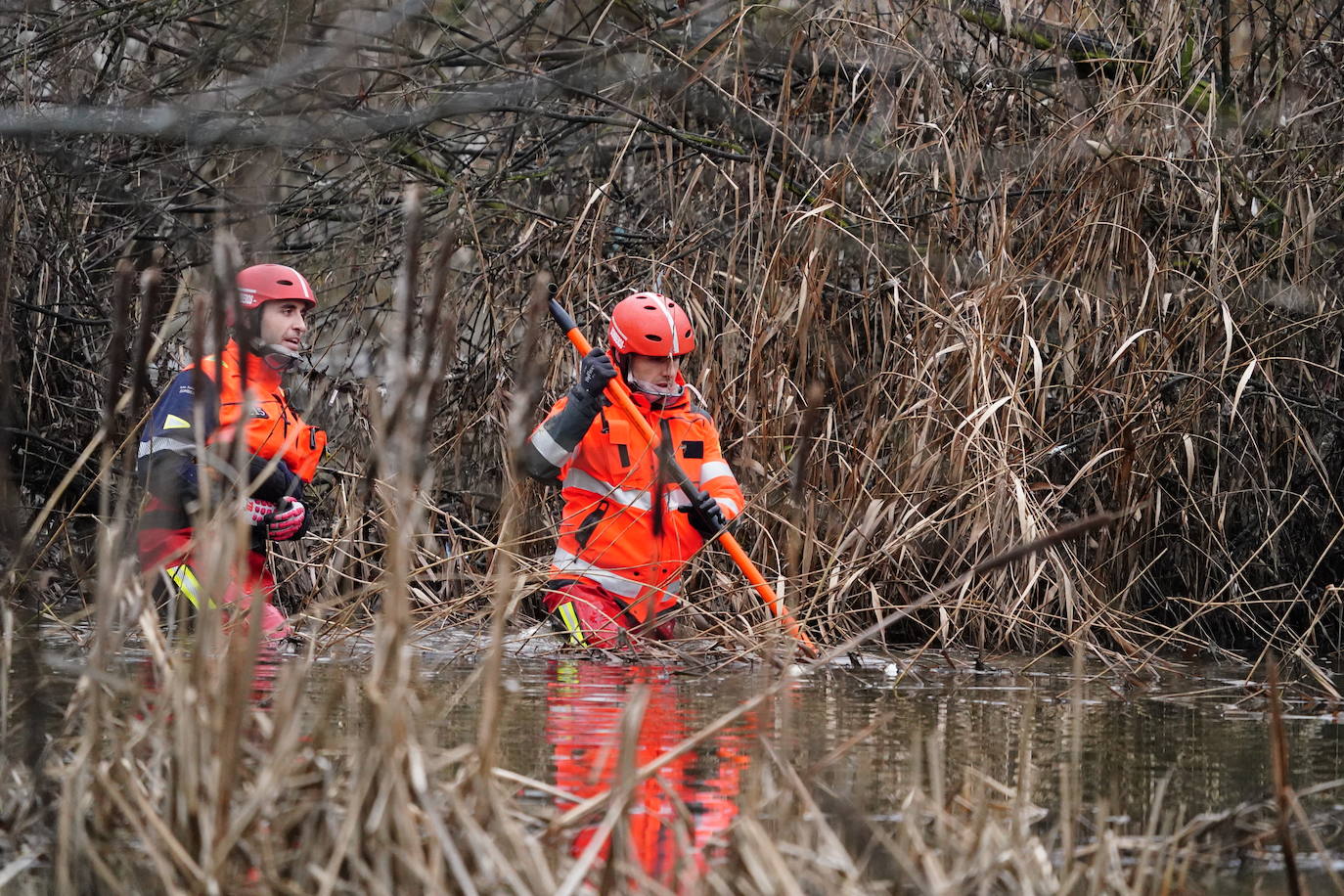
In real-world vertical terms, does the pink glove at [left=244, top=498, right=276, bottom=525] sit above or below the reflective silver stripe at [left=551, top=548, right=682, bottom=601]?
above

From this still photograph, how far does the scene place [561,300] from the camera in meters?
7.25

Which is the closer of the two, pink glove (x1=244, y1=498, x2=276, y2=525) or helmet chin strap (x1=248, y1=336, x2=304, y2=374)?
pink glove (x1=244, y1=498, x2=276, y2=525)

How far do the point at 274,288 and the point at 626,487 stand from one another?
146 cm

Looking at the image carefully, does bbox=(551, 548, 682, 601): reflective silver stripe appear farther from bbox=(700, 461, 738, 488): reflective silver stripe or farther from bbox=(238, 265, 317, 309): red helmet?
bbox=(238, 265, 317, 309): red helmet

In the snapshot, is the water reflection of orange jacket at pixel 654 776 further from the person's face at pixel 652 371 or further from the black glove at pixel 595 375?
the person's face at pixel 652 371

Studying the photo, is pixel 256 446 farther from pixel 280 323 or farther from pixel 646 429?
pixel 646 429

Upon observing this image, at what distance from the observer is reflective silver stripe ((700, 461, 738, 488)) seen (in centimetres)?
629

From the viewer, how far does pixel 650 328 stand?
20.3 ft

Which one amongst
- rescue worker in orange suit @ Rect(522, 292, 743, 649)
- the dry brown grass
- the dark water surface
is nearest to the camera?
the dark water surface

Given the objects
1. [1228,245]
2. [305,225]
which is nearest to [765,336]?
[1228,245]

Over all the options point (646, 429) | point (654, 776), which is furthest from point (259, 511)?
point (654, 776)

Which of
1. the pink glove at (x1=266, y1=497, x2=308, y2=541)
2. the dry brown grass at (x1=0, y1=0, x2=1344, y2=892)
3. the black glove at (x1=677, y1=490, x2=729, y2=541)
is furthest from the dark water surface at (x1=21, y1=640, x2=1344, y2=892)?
the black glove at (x1=677, y1=490, x2=729, y2=541)

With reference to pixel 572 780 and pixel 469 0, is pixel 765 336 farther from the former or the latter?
pixel 572 780

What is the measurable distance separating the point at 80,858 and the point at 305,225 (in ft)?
18.9
